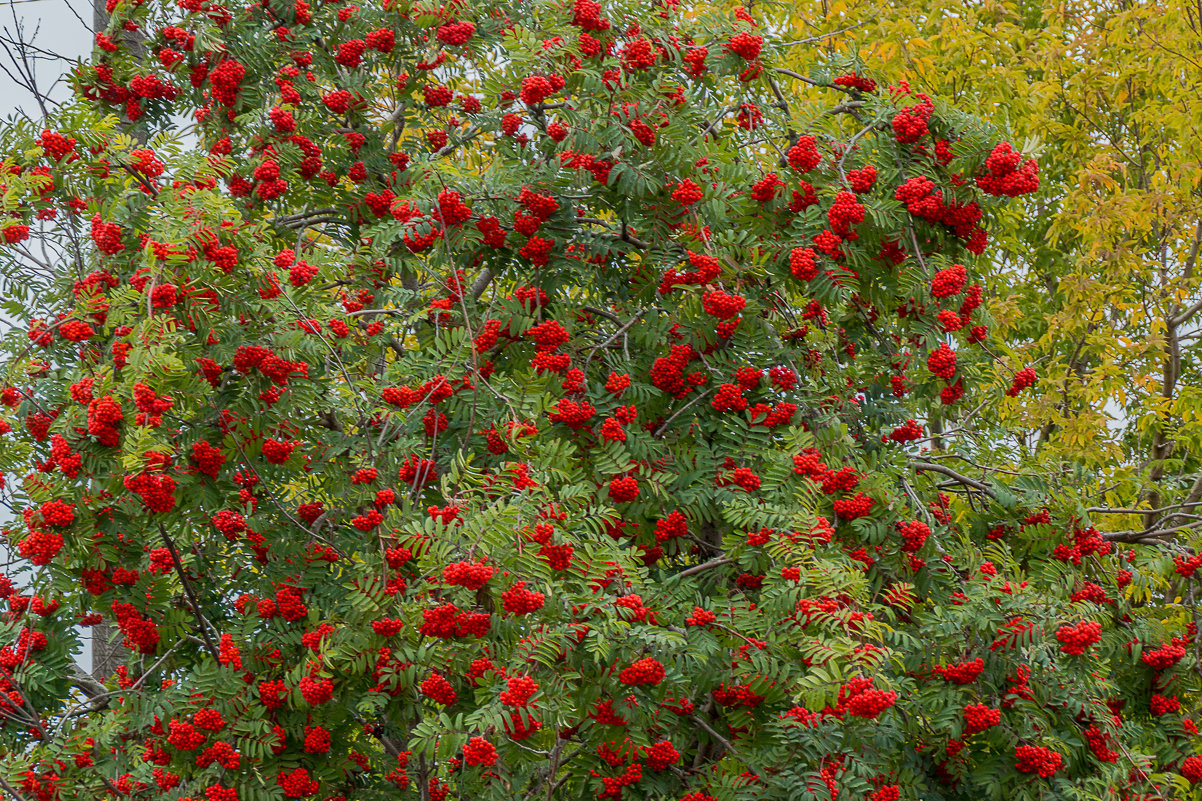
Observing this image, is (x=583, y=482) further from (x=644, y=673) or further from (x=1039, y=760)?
(x=1039, y=760)

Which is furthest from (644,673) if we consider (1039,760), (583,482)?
(1039,760)

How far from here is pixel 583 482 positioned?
393 cm

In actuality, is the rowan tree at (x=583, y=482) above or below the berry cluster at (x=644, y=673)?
above

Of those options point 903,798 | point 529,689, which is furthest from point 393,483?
point 903,798

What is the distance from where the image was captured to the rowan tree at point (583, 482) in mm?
3746

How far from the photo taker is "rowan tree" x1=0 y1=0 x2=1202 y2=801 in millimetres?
3746

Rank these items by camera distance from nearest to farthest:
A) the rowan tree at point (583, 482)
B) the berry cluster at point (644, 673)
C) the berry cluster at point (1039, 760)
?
the berry cluster at point (644, 673) → the rowan tree at point (583, 482) → the berry cluster at point (1039, 760)

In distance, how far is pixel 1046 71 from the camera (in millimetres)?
10258

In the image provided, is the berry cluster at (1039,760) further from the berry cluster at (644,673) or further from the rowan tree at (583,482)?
the berry cluster at (644,673)

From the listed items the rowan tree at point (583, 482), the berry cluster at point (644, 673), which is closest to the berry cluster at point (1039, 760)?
the rowan tree at point (583, 482)

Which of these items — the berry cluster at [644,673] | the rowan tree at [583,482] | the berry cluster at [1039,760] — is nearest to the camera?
the berry cluster at [644,673]

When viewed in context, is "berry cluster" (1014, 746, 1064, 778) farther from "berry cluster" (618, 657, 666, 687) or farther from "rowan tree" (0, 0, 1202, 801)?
"berry cluster" (618, 657, 666, 687)

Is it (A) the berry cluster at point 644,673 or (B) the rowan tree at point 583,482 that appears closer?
(A) the berry cluster at point 644,673

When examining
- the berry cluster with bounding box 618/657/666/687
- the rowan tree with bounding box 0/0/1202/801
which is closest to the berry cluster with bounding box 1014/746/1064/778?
the rowan tree with bounding box 0/0/1202/801
